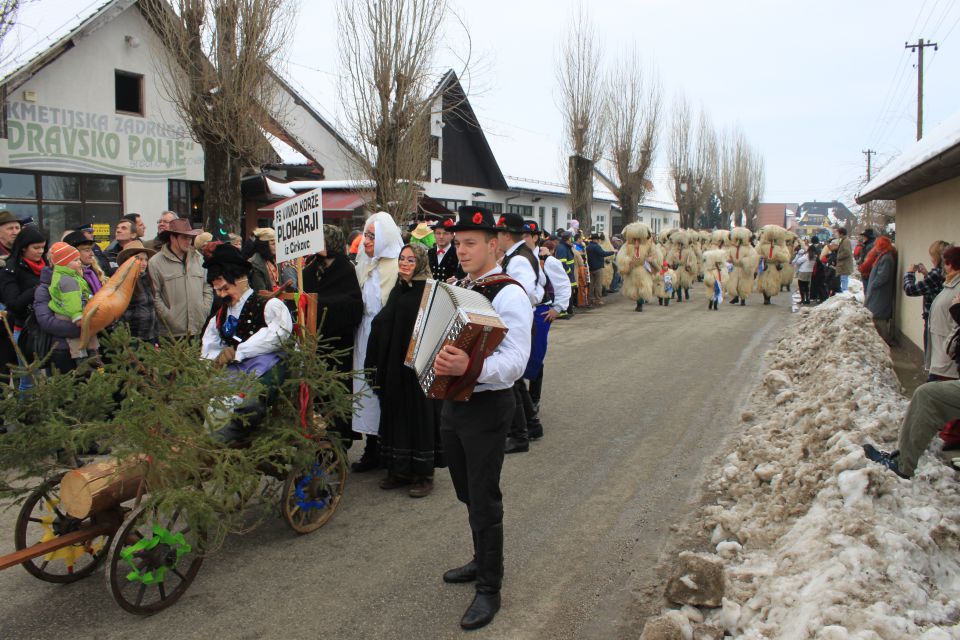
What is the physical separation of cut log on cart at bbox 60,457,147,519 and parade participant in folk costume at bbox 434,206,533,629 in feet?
5.23

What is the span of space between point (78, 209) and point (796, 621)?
54.9ft

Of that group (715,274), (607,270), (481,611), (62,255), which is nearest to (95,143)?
(62,255)

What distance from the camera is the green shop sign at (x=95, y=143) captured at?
14648mm

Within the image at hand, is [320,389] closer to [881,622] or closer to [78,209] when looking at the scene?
[881,622]

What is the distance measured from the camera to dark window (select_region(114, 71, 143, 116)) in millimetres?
16938

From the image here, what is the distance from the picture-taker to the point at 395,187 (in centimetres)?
1772

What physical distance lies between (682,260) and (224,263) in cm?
1841

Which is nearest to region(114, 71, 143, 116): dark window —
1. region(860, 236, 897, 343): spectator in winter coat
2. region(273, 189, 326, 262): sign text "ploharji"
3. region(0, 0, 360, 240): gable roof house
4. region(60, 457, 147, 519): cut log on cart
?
region(0, 0, 360, 240): gable roof house

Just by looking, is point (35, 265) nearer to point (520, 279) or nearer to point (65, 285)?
point (65, 285)

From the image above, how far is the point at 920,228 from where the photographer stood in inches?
471

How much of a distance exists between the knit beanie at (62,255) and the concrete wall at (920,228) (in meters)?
9.97

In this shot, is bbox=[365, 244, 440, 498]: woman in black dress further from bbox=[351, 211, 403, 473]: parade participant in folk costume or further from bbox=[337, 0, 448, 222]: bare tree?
bbox=[337, 0, 448, 222]: bare tree

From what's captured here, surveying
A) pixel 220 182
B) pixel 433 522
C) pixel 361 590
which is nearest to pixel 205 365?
pixel 361 590

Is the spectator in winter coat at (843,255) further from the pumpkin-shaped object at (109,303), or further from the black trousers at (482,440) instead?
the black trousers at (482,440)
